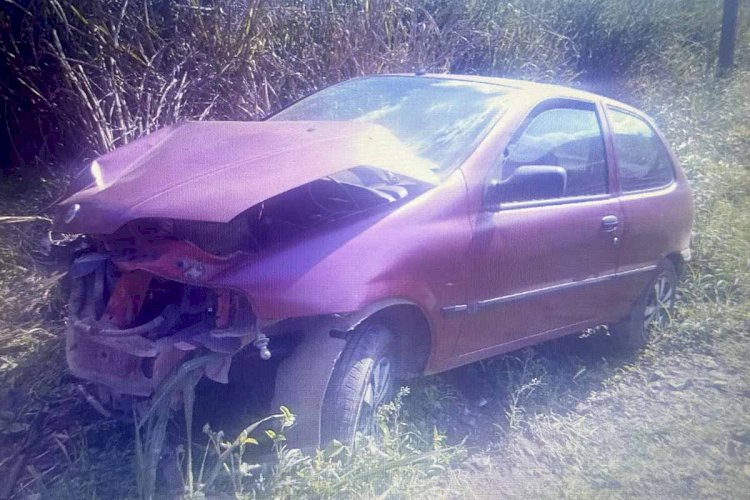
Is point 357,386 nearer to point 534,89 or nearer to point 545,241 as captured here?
point 545,241

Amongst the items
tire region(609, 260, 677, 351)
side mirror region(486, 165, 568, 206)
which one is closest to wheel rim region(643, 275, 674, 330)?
tire region(609, 260, 677, 351)

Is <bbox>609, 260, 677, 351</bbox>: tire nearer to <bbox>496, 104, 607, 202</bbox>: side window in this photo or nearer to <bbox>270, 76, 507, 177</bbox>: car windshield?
<bbox>496, 104, 607, 202</bbox>: side window

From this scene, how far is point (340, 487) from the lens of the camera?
266 cm

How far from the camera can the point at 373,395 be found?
117 inches

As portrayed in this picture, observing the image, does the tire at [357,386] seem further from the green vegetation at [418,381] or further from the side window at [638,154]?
the side window at [638,154]

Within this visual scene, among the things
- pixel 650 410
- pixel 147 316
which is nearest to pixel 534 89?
pixel 650 410

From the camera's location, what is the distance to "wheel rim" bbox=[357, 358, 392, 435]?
2924 mm

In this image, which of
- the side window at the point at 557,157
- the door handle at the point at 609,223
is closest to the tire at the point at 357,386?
the side window at the point at 557,157

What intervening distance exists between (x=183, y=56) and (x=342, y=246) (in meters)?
3.53

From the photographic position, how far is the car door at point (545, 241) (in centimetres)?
330

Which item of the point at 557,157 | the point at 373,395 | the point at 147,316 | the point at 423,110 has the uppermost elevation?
the point at 423,110

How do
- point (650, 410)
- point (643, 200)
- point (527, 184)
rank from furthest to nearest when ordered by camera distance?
1. point (643, 200)
2. point (650, 410)
3. point (527, 184)

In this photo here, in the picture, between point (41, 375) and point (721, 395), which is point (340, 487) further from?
point (721, 395)

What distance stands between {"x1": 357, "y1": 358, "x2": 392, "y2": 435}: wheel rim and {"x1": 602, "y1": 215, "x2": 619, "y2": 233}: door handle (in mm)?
1616
